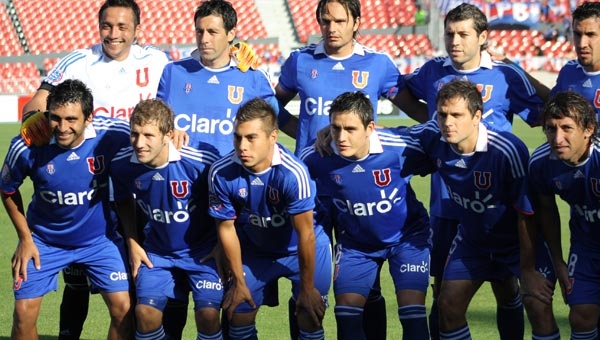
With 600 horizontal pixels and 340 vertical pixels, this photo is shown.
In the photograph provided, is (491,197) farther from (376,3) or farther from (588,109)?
(376,3)

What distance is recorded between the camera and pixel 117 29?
6895 millimetres

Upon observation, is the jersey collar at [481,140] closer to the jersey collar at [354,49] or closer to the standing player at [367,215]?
the standing player at [367,215]

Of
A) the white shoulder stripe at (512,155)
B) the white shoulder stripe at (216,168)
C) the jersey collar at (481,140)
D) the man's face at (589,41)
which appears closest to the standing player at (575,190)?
the white shoulder stripe at (512,155)

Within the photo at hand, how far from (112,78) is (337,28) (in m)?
1.63

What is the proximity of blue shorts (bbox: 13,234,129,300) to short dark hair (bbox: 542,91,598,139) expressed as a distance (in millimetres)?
2836

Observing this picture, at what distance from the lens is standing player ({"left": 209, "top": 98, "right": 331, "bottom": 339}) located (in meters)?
5.86

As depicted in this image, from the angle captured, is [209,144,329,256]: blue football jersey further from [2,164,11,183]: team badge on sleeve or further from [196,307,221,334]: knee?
[2,164,11,183]: team badge on sleeve

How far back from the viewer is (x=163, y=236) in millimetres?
6270

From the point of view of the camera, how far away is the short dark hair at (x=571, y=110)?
18.1ft

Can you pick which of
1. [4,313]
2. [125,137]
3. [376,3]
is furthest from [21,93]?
[125,137]

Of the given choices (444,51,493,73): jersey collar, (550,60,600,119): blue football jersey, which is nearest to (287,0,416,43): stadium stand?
(444,51,493,73): jersey collar

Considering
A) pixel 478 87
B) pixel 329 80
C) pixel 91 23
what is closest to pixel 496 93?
pixel 478 87

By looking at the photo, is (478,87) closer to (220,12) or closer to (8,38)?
(220,12)

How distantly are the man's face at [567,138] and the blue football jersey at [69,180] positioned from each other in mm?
2688
